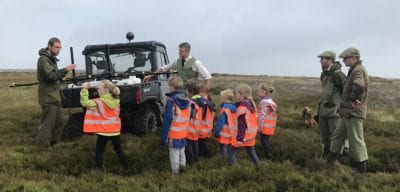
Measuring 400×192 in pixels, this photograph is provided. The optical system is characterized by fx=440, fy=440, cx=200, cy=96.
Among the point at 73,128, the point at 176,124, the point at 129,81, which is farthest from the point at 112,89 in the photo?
the point at 73,128

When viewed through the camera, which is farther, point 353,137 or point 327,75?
point 327,75

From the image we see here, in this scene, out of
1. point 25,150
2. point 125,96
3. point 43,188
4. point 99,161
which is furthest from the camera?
point 125,96

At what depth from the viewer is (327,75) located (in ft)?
29.2

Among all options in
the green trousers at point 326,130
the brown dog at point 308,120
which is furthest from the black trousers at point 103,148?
the brown dog at point 308,120

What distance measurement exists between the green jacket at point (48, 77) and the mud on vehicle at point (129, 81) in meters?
0.38

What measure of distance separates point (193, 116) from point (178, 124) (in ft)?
1.87

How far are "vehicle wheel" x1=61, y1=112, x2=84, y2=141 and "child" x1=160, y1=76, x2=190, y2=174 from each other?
10.7 ft

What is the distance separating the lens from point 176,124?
25.5 feet

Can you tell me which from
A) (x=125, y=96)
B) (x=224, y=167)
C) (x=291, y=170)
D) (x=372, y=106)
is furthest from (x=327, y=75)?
(x=372, y=106)

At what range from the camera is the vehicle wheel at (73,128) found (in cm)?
1006

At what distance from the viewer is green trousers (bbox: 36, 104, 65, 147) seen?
923 centimetres

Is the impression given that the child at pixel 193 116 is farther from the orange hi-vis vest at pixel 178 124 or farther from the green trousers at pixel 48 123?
the green trousers at pixel 48 123

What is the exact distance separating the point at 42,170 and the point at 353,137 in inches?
220

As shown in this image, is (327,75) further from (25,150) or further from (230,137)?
(25,150)
